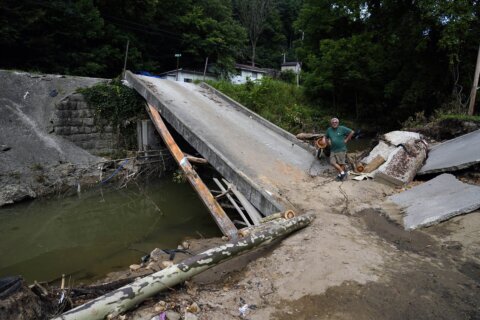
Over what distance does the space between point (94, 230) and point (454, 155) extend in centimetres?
771

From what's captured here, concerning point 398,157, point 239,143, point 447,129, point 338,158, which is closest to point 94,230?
point 239,143

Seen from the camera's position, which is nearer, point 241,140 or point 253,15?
point 241,140

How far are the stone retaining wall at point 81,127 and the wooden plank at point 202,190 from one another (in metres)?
1.81

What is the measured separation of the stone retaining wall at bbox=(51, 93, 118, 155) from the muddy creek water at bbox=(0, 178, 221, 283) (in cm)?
159

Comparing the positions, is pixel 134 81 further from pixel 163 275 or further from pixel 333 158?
pixel 163 275

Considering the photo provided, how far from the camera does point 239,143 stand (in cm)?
799

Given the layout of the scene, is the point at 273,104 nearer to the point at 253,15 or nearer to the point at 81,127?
the point at 81,127

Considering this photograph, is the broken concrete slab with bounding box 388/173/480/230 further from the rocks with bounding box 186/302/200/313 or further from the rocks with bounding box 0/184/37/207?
the rocks with bounding box 0/184/37/207

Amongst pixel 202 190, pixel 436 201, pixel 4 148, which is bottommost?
pixel 202 190

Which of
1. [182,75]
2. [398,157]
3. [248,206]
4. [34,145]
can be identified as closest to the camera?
[248,206]

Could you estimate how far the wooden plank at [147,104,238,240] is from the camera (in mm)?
5418

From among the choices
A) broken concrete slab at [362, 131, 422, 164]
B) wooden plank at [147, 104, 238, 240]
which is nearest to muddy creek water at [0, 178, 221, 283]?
wooden plank at [147, 104, 238, 240]

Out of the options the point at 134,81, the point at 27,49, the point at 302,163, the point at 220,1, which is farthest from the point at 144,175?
the point at 220,1

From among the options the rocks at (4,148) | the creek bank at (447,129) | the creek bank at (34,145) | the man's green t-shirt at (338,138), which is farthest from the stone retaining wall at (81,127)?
the creek bank at (447,129)
